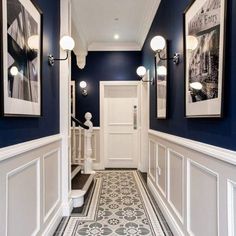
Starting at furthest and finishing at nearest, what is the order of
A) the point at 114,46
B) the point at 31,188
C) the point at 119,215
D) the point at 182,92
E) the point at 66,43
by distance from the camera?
the point at 114,46
the point at 119,215
the point at 66,43
the point at 182,92
the point at 31,188

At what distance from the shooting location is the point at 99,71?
615 centimetres

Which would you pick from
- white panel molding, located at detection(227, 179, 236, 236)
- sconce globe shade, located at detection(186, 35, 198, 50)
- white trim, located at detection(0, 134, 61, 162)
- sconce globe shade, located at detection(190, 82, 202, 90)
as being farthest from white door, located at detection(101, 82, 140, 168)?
white panel molding, located at detection(227, 179, 236, 236)

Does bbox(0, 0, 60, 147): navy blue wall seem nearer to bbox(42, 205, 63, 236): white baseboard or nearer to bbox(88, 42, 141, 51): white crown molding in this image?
bbox(42, 205, 63, 236): white baseboard

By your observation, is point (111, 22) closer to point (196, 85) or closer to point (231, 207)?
point (196, 85)

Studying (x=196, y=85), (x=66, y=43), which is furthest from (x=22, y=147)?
(x=66, y=43)

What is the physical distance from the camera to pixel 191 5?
2080 millimetres

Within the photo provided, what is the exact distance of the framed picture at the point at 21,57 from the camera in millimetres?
1541

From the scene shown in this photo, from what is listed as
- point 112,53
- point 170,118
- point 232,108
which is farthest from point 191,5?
point 112,53

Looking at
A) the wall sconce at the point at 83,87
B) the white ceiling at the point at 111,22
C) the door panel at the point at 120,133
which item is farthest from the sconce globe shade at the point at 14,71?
the door panel at the point at 120,133

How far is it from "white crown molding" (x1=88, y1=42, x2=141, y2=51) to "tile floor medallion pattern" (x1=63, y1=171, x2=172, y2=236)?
3176 millimetres

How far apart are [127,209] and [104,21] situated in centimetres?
326

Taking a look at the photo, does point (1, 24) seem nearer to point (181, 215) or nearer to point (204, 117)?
point (204, 117)

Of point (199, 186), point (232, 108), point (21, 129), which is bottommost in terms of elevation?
point (199, 186)

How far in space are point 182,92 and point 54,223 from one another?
75.0 inches
